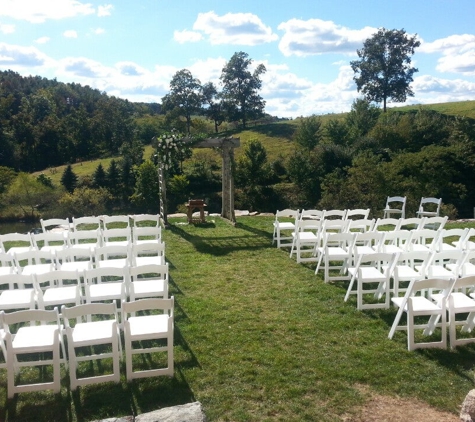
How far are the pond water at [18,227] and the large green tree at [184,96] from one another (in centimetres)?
2601

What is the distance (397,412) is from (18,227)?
21208mm

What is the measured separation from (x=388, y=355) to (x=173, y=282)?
383cm

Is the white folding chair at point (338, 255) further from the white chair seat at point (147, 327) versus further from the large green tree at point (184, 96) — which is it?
the large green tree at point (184, 96)

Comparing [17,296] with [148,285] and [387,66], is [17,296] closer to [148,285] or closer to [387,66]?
[148,285]

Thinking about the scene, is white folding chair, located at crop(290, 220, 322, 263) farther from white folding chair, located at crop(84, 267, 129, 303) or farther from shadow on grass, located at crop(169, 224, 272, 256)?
white folding chair, located at crop(84, 267, 129, 303)

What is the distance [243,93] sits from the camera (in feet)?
155

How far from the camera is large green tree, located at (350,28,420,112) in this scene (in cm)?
4353

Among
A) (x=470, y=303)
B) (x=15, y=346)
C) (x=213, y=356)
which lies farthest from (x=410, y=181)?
(x=15, y=346)

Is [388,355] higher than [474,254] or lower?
lower

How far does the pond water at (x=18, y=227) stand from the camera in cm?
2042

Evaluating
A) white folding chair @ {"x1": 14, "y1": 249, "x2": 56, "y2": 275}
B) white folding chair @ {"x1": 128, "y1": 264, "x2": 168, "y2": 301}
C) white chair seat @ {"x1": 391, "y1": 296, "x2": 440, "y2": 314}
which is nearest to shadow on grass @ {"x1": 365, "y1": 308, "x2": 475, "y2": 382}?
white chair seat @ {"x1": 391, "y1": 296, "x2": 440, "y2": 314}

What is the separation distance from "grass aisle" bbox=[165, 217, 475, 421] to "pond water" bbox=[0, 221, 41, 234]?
50.4 ft

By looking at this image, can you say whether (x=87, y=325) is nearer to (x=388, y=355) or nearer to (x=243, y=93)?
(x=388, y=355)

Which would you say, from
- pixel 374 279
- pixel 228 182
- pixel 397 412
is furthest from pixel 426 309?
pixel 228 182
